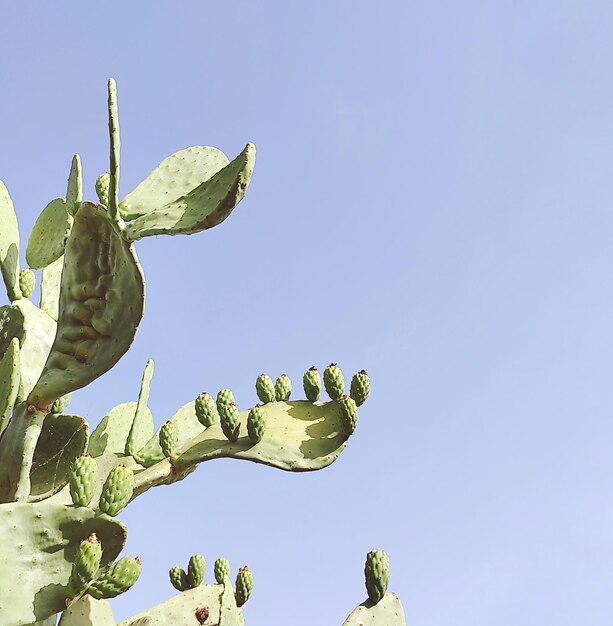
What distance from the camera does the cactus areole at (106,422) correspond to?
2.12 metres

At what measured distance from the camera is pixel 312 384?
307 cm

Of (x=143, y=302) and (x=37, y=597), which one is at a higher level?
(x=143, y=302)

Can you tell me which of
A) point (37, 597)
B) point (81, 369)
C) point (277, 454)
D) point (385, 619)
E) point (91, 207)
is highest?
point (91, 207)

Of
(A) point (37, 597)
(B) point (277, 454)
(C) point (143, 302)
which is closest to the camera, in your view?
(A) point (37, 597)

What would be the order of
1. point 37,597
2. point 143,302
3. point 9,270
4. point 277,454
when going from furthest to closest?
1. point 9,270
2. point 277,454
3. point 143,302
4. point 37,597

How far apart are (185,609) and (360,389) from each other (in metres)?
1.01

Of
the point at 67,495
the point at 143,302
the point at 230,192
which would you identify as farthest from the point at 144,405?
the point at 230,192

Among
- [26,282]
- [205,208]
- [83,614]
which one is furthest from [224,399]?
[26,282]

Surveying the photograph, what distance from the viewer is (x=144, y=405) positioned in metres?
3.11

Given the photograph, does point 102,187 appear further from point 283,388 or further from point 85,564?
point 85,564

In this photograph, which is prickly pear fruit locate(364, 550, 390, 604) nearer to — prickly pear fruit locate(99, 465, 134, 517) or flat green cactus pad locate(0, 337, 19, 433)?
prickly pear fruit locate(99, 465, 134, 517)

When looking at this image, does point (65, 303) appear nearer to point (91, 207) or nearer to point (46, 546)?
point (91, 207)

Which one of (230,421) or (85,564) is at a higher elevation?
(230,421)

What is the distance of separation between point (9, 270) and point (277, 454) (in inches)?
48.6
